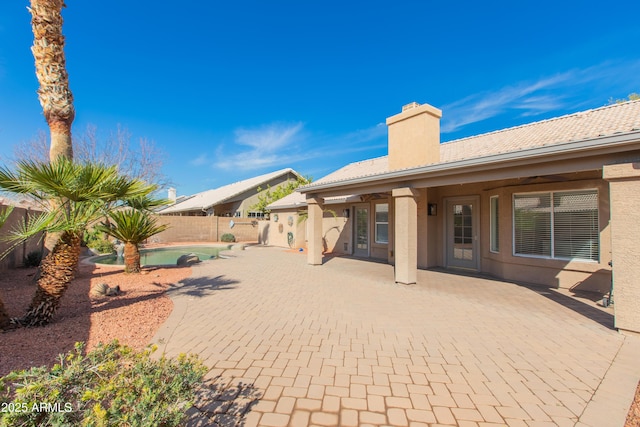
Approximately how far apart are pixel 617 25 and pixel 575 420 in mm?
14824

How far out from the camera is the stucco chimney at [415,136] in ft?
36.6

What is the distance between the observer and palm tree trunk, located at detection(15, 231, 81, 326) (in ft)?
16.5

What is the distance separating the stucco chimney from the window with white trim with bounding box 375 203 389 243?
84.8 inches

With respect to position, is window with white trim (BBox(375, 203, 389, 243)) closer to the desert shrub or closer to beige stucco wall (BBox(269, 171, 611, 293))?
beige stucco wall (BBox(269, 171, 611, 293))

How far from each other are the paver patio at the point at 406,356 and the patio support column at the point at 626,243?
424mm

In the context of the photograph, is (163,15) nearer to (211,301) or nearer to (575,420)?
(211,301)

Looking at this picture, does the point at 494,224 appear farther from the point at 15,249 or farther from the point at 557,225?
the point at 15,249

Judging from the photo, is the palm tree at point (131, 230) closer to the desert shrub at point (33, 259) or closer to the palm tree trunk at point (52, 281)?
the desert shrub at point (33, 259)

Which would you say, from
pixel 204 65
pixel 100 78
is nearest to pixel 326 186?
pixel 204 65

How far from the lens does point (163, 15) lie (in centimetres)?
1272

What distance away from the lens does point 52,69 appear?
291 inches

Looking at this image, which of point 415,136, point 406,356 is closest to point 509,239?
point 415,136

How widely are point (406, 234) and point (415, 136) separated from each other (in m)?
4.90

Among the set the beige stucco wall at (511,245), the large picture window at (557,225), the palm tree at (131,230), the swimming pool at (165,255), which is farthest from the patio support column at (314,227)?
the large picture window at (557,225)
